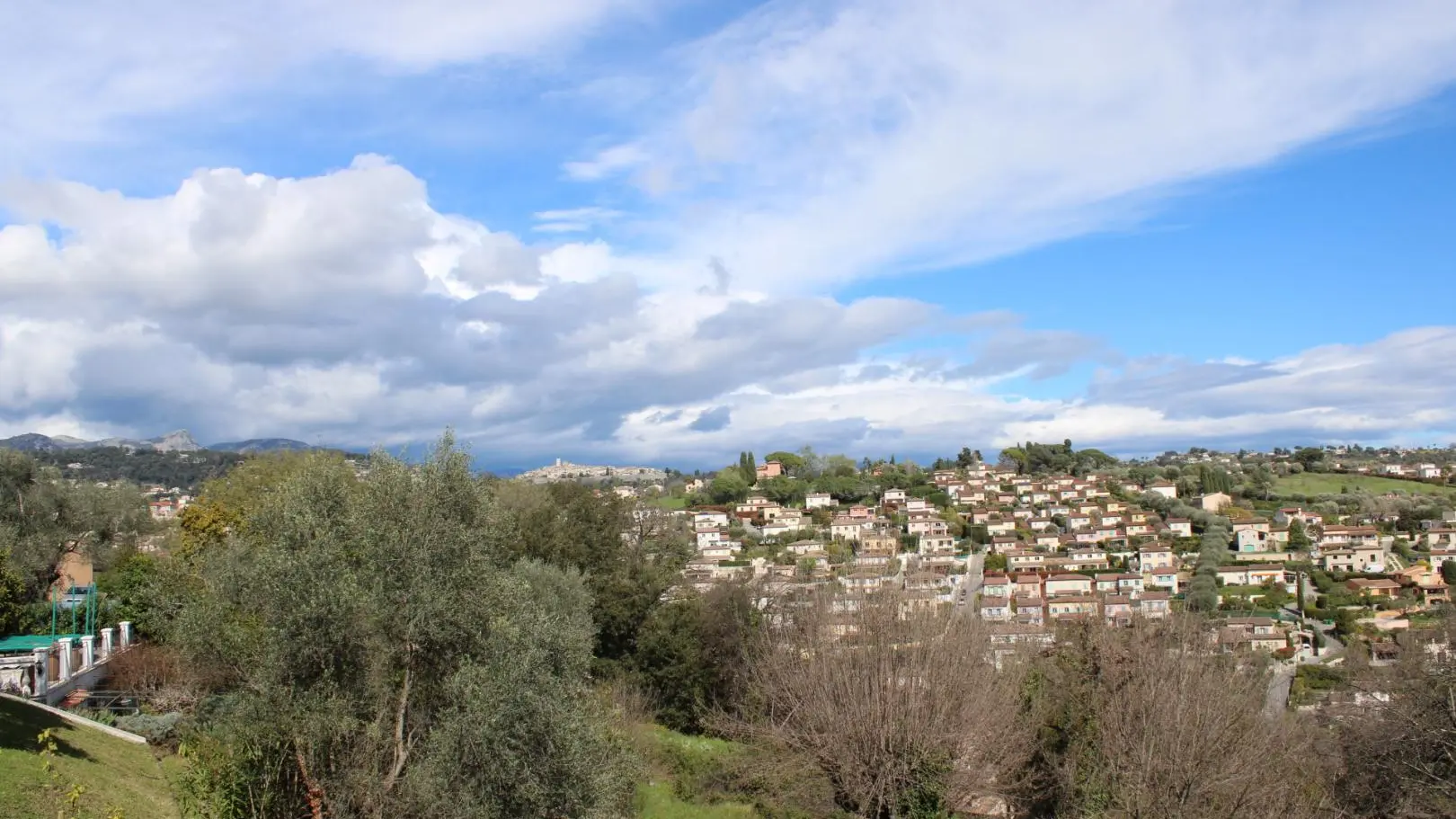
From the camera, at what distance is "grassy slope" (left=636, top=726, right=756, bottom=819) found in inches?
1075

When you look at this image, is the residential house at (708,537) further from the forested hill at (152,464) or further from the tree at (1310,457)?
the tree at (1310,457)

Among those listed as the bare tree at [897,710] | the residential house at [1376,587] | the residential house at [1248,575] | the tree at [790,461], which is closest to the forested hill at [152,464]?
the tree at [790,461]

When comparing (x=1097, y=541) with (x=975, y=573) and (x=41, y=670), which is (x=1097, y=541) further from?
(x=41, y=670)

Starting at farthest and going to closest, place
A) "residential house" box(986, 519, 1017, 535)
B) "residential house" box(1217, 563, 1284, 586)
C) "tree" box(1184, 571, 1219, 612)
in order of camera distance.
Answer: "residential house" box(986, 519, 1017, 535) → "residential house" box(1217, 563, 1284, 586) → "tree" box(1184, 571, 1219, 612)

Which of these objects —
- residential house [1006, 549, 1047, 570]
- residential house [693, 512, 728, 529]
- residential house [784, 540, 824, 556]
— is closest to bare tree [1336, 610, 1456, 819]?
residential house [784, 540, 824, 556]

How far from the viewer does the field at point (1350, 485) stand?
125062 mm

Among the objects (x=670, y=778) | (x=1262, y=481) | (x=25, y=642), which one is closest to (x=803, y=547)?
(x=670, y=778)

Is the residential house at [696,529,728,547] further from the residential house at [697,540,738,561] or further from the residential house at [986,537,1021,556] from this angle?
the residential house at [986,537,1021,556]

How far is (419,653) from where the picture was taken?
1705 cm

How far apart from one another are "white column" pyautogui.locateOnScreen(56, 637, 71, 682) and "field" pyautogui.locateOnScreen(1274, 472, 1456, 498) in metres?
139

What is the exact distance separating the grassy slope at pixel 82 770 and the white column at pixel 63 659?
546cm

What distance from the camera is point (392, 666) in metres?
16.7

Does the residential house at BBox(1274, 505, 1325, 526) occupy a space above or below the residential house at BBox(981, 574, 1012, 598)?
above

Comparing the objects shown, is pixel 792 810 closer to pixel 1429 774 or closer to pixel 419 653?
pixel 419 653
